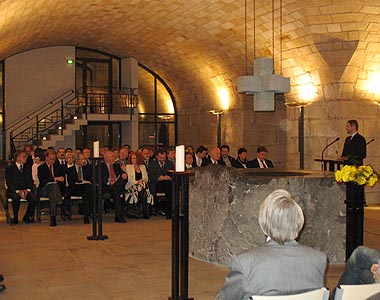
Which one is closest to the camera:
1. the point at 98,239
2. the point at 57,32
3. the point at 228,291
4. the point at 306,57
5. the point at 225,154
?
the point at 228,291

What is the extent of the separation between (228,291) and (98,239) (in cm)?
492

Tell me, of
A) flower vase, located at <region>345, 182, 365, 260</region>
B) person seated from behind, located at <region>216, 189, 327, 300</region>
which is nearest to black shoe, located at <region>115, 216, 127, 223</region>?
flower vase, located at <region>345, 182, 365, 260</region>

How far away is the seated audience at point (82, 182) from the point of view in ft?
28.3

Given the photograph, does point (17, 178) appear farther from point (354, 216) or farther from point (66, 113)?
point (66, 113)

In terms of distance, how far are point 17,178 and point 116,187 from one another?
151 cm

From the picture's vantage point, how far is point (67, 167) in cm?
919

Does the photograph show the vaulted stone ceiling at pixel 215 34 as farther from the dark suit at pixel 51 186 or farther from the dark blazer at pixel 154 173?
the dark blazer at pixel 154 173

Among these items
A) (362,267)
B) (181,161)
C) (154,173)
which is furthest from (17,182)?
(362,267)

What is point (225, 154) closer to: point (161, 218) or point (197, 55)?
point (161, 218)

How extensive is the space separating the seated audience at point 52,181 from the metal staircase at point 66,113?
7.25 metres

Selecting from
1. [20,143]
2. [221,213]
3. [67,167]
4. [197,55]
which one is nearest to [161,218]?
[67,167]

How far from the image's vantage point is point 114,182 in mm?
9000

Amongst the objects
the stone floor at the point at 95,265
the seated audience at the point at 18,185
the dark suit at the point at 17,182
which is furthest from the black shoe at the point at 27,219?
the stone floor at the point at 95,265

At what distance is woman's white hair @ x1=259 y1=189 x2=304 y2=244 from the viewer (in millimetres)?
2414
